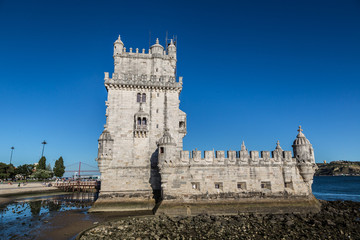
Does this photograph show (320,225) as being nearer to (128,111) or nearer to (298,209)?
(298,209)

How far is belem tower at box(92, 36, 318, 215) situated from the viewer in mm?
21484

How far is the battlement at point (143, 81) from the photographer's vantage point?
2522 centimetres

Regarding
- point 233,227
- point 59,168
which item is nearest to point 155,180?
point 233,227

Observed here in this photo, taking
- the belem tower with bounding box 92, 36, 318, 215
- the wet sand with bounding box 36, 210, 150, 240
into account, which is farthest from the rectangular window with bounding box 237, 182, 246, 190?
the wet sand with bounding box 36, 210, 150, 240

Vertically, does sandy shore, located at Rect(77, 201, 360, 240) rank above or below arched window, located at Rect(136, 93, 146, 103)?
below

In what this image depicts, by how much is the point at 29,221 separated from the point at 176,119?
17637 mm

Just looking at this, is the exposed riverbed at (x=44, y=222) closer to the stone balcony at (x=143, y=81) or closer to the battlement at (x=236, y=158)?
the battlement at (x=236, y=158)

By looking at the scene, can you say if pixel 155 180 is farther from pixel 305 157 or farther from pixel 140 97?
pixel 305 157

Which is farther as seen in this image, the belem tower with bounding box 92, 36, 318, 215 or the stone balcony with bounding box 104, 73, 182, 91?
the stone balcony with bounding box 104, 73, 182, 91

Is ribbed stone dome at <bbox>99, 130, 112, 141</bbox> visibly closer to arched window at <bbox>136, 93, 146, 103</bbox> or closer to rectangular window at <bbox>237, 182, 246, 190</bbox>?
arched window at <bbox>136, 93, 146, 103</bbox>

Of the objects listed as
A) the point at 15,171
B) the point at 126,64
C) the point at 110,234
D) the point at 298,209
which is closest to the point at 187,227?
the point at 110,234

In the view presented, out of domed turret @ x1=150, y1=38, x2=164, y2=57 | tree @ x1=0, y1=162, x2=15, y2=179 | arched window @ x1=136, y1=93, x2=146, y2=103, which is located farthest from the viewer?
tree @ x1=0, y1=162, x2=15, y2=179

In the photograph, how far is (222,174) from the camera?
72.8 ft

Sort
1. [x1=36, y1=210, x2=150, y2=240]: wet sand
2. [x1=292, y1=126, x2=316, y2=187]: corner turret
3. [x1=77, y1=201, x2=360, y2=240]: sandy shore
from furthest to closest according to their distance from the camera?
[x1=292, y1=126, x2=316, y2=187]: corner turret → [x1=36, y1=210, x2=150, y2=240]: wet sand → [x1=77, y1=201, x2=360, y2=240]: sandy shore
